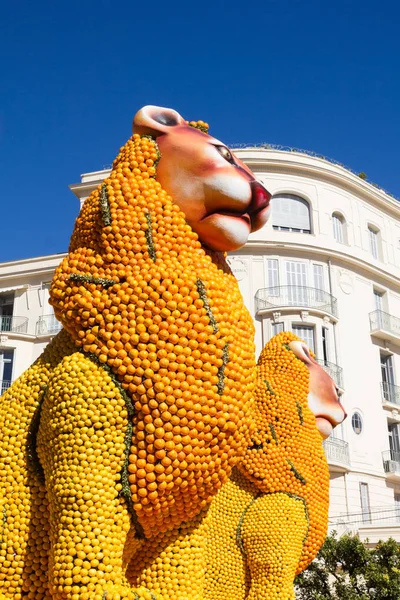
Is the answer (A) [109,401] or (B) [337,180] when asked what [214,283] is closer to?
(A) [109,401]

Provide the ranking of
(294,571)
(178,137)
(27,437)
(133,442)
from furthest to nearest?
(294,571)
(178,137)
(27,437)
(133,442)

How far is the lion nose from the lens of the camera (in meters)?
4.29

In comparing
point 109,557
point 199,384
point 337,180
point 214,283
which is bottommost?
point 109,557

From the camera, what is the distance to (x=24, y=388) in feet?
13.4

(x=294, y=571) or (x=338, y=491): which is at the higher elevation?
(x=338, y=491)

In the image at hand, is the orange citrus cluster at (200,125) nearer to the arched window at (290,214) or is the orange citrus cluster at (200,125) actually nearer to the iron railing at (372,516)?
the iron railing at (372,516)

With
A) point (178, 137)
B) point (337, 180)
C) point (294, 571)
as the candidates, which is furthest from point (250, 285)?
point (178, 137)

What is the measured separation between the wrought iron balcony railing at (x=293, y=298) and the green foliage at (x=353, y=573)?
42.3 ft

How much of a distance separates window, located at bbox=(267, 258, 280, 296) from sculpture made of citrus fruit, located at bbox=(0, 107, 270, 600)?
66.2 ft

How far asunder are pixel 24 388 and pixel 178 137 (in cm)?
185

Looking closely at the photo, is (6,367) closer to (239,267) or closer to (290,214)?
(239,267)

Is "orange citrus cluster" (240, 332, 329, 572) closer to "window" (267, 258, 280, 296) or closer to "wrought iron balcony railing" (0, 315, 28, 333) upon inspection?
"window" (267, 258, 280, 296)

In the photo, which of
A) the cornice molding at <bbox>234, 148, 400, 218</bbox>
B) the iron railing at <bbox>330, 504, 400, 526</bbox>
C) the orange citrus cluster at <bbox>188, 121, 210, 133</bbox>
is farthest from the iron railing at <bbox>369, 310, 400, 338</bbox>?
the orange citrus cluster at <bbox>188, 121, 210, 133</bbox>

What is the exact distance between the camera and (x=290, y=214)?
2542 centimetres
